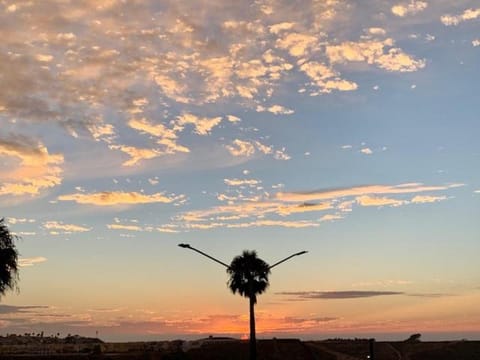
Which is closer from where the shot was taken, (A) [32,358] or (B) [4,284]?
(B) [4,284]

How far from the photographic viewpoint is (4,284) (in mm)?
37938

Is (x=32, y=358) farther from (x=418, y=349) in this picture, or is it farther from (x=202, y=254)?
(x=418, y=349)

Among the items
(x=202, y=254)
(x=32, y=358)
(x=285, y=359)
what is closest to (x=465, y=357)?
(x=285, y=359)

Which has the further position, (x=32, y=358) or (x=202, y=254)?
(x=32, y=358)

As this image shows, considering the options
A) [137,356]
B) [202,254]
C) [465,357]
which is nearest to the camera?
[202,254]

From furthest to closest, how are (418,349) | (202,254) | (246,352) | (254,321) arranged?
(418,349) < (246,352) < (254,321) < (202,254)

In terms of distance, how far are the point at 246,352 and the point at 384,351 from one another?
49.7 m

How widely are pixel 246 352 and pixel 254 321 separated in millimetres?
25542

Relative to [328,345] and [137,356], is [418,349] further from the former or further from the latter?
[137,356]

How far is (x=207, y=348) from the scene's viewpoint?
279 ft

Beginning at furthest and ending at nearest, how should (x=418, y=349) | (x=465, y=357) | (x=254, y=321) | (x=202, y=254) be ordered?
(x=418, y=349) < (x=465, y=357) < (x=254, y=321) < (x=202, y=254)

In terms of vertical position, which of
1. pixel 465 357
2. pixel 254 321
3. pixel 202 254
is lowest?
pixel 465 357

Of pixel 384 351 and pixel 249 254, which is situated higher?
pixel 249 254

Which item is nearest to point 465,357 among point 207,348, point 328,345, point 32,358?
point 328,345
